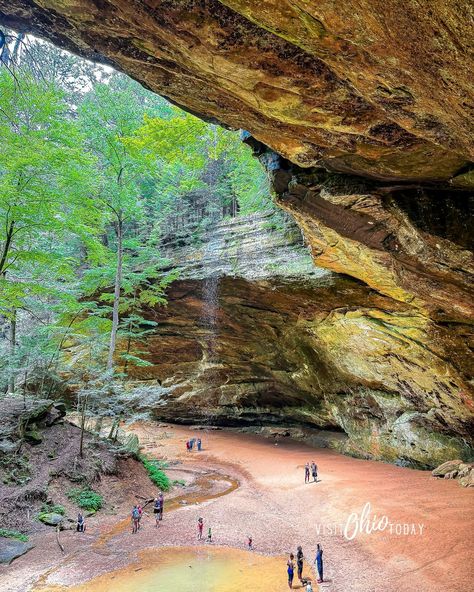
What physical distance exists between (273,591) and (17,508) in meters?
8.11

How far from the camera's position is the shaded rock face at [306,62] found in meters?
3.68

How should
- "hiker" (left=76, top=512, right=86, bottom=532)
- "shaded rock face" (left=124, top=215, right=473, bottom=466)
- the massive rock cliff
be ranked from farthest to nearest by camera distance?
1. "shaded rock face" (left=124, top=215, right=473, bottom=466)
2. "hiker" (left=76, top=512, right=86, bottom=532)
3. the massive rock cliff

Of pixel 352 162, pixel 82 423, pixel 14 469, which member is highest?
pixel 352 162

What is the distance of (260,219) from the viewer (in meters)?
18.5

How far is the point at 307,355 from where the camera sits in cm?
2111

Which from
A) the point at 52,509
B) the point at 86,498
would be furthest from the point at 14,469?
the point at 86,498

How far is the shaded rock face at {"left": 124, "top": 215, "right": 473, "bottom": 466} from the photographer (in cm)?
1502

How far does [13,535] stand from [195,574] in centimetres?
540

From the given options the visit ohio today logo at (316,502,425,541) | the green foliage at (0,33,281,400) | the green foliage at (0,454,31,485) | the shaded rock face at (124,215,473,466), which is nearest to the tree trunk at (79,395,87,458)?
the green foliage at (0,33,281,400)

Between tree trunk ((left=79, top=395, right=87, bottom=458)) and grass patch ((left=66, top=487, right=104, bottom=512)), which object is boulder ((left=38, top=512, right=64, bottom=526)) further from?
tree trunk ((left=79, top=395, right=87, bottom=458))

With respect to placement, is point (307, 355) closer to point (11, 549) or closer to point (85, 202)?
point (85, 202)

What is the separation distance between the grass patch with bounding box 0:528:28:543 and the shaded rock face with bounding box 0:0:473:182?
11656mm

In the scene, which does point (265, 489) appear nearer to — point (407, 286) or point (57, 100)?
point (407, 286)

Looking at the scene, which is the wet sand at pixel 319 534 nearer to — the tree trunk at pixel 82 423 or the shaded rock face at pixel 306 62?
the tree trunk at pixel 82 423
